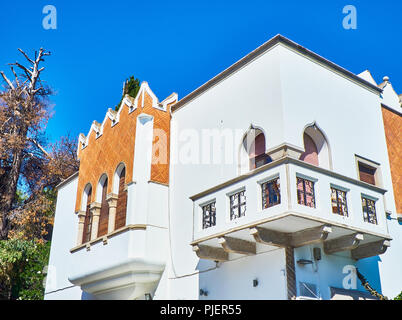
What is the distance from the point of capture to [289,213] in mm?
8992

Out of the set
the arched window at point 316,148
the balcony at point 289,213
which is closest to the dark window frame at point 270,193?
the balcony at point 289,213

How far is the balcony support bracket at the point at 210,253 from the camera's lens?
36.6 feet

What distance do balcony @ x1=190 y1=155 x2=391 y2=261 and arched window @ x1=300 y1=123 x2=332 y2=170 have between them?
119 centimetres

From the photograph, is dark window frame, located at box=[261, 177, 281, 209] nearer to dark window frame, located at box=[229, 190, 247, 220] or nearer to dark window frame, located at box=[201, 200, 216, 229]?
dark window frame, located at box=[229, 190, 247, 220]

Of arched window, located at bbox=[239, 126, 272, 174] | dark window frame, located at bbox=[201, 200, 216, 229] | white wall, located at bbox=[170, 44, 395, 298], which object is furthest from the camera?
arched window, located at bbox=[239, 126, 272, 174]

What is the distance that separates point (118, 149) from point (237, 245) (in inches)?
237

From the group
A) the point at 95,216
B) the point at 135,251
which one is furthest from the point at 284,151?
the point at 95,216

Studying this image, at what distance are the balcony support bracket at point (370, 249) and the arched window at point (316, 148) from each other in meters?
2.04


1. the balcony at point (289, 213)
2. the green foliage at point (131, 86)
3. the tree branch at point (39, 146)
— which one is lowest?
the balcony at point (289, 213)

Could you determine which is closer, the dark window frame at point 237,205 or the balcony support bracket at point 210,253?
the dark window frame at point 237,205

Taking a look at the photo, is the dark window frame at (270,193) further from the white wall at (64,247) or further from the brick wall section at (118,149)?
the white wall at (64,247)

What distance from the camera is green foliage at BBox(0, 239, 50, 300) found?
19.4 metres

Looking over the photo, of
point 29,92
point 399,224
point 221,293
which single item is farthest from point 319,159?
point 29,92

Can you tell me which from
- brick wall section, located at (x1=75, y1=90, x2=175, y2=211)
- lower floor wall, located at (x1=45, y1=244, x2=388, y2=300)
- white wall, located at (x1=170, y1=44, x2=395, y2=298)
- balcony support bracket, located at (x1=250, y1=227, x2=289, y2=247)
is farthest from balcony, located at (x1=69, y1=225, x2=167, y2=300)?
balcony support bracket, located at (x1=250, y1=227, x2=289, y2=247)
